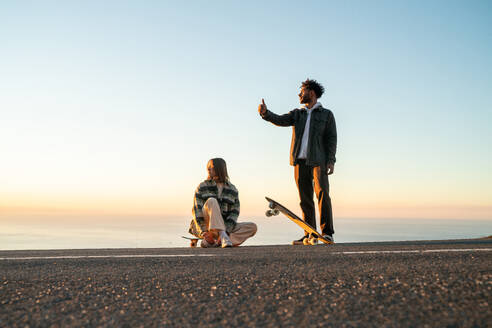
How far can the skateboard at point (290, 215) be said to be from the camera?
20.1 ft

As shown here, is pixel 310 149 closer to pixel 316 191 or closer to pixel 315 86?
pixel 316 191

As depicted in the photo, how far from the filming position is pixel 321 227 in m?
6.25

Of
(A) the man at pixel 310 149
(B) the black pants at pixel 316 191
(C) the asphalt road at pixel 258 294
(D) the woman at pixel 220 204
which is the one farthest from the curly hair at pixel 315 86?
(C) the asphalt road at pixel 258 294

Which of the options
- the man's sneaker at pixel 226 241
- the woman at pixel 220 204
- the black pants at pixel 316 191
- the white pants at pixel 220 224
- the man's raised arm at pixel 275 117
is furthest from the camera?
the man's raised arm at pixel 275 117

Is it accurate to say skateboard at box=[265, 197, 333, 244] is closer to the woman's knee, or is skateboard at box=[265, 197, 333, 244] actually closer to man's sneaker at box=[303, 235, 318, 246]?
man's sneaker at box=[303, 235, 318, 246]

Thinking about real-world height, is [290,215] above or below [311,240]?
above

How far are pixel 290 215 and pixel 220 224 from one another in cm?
114

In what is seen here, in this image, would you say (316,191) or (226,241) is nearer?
(226,241)

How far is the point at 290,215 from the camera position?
6.65m

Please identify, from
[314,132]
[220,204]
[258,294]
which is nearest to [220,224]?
[220,204]

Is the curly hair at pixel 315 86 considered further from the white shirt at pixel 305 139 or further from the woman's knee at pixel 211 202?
the woman's knee at pixel 211 202

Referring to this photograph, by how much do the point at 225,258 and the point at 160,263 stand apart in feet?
1.78

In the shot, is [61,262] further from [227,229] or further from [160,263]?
[227,229]

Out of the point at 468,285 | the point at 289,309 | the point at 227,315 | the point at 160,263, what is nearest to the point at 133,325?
the point at 227,315
